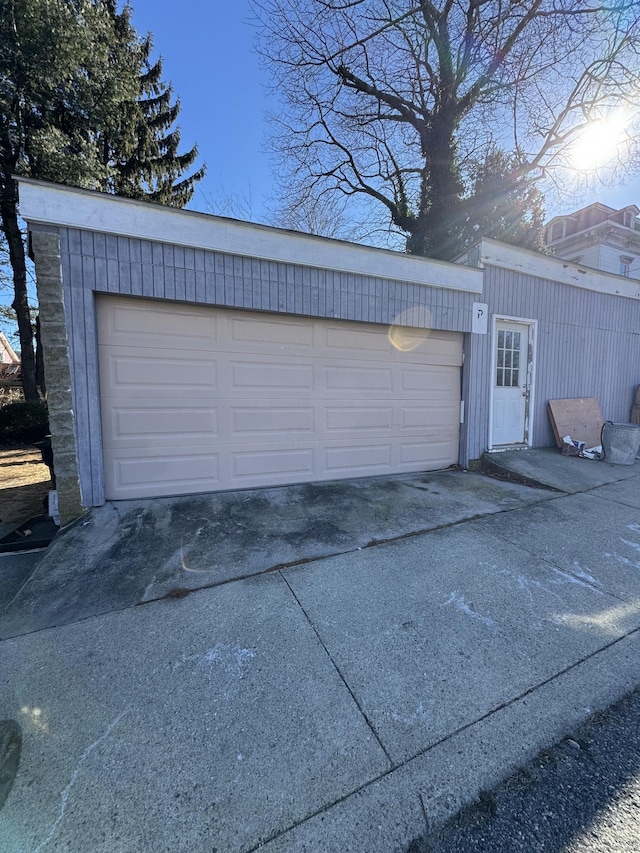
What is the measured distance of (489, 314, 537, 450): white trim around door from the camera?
6094 millimetres

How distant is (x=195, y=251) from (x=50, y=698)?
3896 millimetres

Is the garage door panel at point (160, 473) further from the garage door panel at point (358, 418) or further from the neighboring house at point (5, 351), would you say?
the neighboring house at point (5, 351)

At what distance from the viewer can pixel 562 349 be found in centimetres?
668

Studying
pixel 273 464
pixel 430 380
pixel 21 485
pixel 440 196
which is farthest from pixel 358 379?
pixel 440 196

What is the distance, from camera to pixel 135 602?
98.8 inches

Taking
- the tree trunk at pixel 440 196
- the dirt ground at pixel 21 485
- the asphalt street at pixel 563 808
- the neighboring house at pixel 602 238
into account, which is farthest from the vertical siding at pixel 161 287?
the neighboring house at pixel 602 238

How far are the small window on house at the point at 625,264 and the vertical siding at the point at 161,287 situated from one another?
72.9ft

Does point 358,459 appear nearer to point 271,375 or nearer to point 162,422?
point 271,375

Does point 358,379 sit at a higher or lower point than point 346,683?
higher

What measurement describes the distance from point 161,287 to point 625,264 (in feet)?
82.6

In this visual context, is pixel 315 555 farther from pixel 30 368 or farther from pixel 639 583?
pixel 30 368

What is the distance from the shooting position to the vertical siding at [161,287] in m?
3.66

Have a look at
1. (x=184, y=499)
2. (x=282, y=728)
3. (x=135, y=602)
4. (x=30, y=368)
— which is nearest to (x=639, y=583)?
(x=282, y=728)

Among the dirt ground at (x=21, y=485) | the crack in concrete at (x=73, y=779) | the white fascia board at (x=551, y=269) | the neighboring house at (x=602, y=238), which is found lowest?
the dirt ground at (x=21, y=485)
